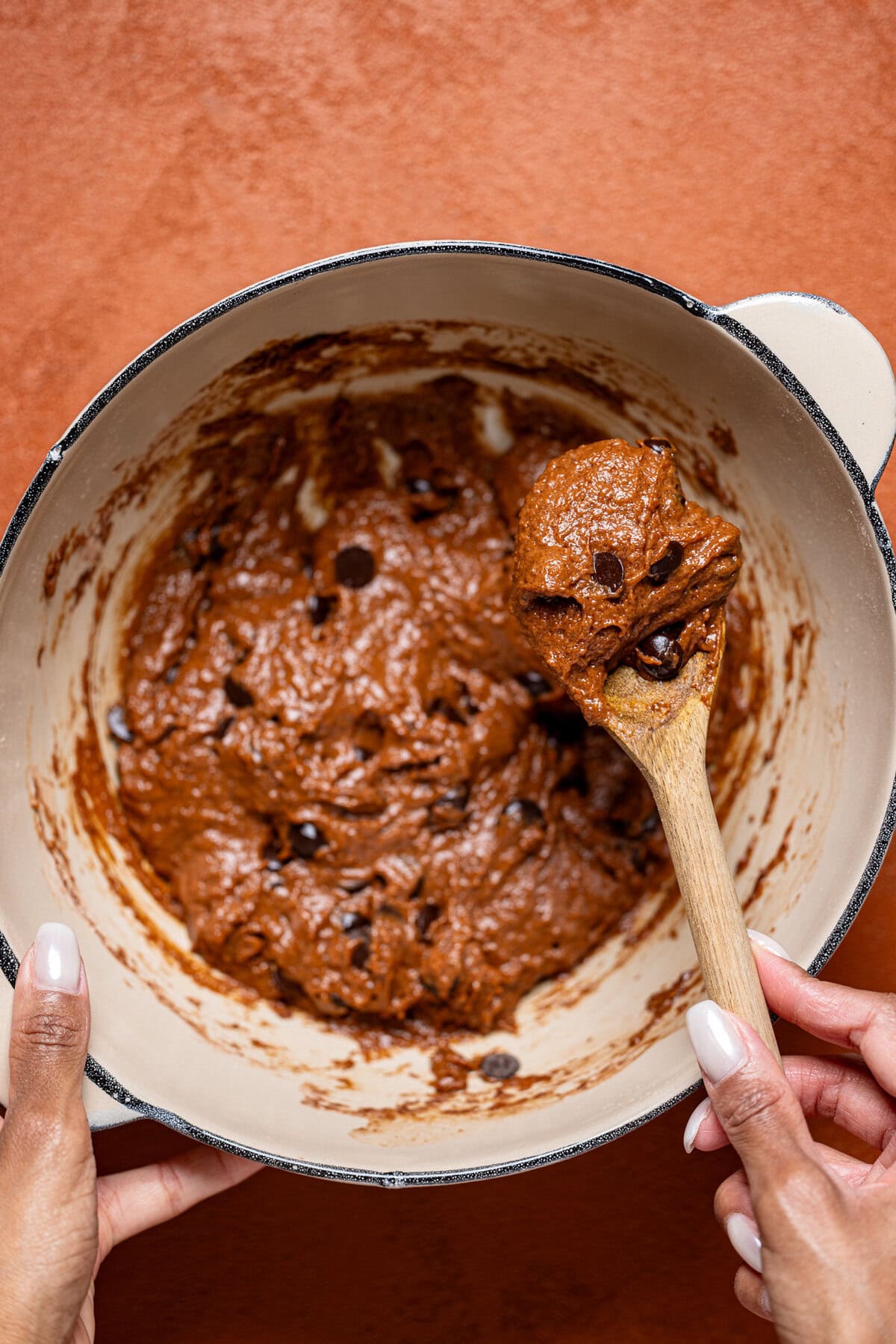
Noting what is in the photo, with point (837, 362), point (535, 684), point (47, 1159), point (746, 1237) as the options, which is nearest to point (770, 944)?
point (746, 1237)

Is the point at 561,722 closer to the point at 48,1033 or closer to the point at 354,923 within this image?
the point at 354,923

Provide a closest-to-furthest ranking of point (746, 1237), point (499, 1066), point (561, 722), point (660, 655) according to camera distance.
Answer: point (746, 1237), point (660, 655), point (499, 1066), point (561, 722)

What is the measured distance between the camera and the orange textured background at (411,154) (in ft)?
5.69

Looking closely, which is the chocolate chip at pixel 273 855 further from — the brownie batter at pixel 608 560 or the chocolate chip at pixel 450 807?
the brownie batter at pixel 608 560

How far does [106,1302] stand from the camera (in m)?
1.84

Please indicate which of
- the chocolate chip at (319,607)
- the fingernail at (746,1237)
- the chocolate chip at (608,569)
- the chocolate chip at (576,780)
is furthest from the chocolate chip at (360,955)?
the chocolate chip at (608,569)

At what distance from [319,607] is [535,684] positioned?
0.41m

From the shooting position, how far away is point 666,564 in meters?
1.34

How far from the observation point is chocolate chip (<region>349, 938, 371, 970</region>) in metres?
1.73

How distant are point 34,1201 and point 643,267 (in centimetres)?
174

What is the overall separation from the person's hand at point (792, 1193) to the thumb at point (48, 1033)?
2.75ft

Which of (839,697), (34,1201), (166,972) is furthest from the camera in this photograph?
(166,972)

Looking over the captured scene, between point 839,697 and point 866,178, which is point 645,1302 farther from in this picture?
point 866,178


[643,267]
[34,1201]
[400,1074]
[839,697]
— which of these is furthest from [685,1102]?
[643,267]
